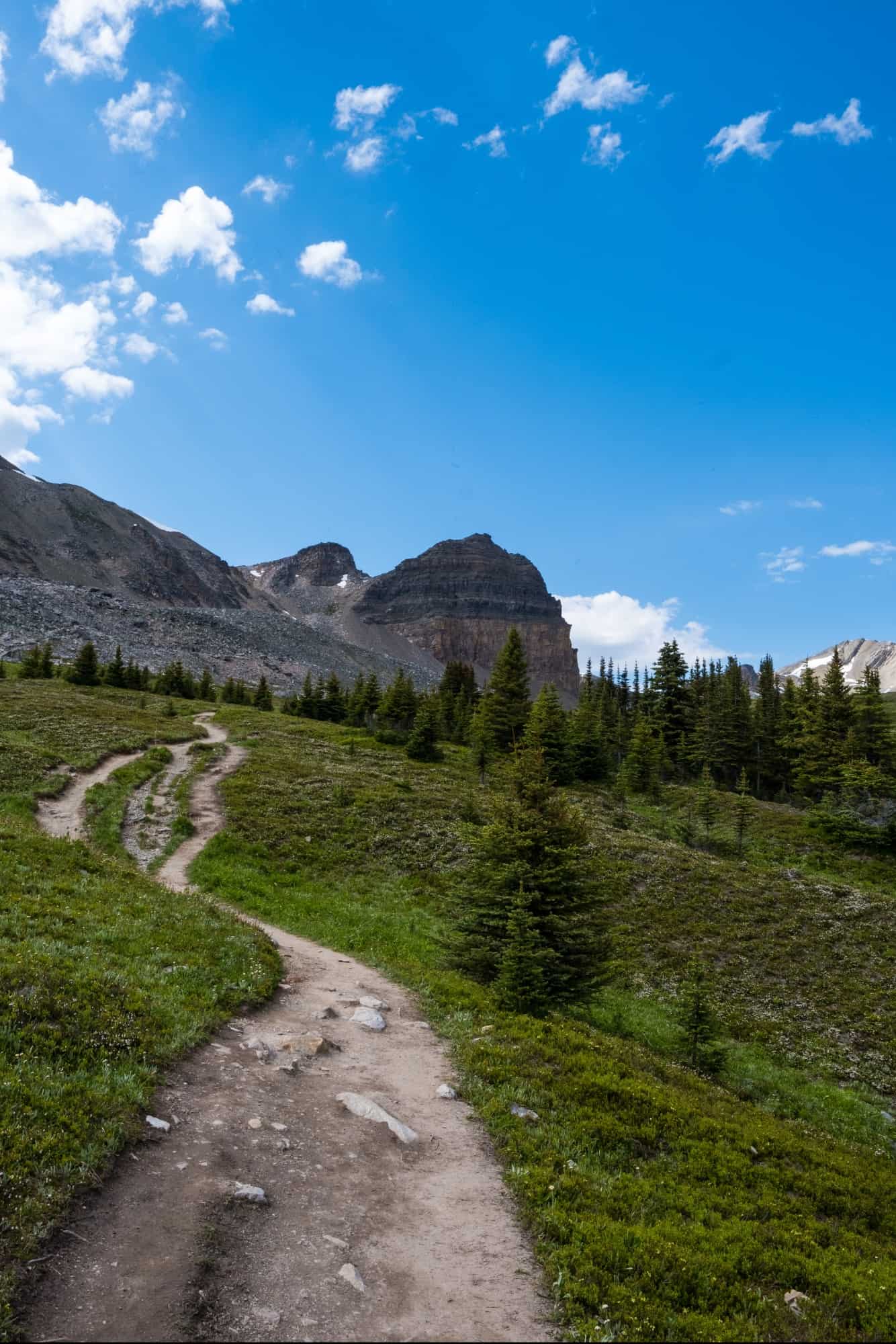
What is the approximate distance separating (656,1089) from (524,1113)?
307 centimetres

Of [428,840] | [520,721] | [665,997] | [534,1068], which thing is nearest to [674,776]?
[520,721]

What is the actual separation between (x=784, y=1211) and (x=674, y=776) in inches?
2338

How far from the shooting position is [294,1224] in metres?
6.70

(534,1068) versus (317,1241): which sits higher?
(317,1241)

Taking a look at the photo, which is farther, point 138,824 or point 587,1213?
point 138,824

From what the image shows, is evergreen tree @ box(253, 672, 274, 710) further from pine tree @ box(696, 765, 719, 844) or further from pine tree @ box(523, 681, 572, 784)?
pine tree @ box(696, 765, 719, 844)

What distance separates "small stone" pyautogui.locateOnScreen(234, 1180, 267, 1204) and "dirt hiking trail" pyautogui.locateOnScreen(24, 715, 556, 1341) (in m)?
0.07

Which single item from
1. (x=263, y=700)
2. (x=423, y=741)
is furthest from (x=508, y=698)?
(x=263, y=700)

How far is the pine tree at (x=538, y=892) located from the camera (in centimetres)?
1566

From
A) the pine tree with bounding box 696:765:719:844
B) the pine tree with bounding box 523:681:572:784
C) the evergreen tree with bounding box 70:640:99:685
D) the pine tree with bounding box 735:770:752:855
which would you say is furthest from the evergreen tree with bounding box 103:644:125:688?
the pine tree with bounding box 735:770:752:855

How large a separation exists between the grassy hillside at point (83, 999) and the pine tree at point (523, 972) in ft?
16.6

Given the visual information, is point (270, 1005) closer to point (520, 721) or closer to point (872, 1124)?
point (872, 1124)

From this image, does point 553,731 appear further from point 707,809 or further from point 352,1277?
point 352,1277

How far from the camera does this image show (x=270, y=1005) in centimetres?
1295
